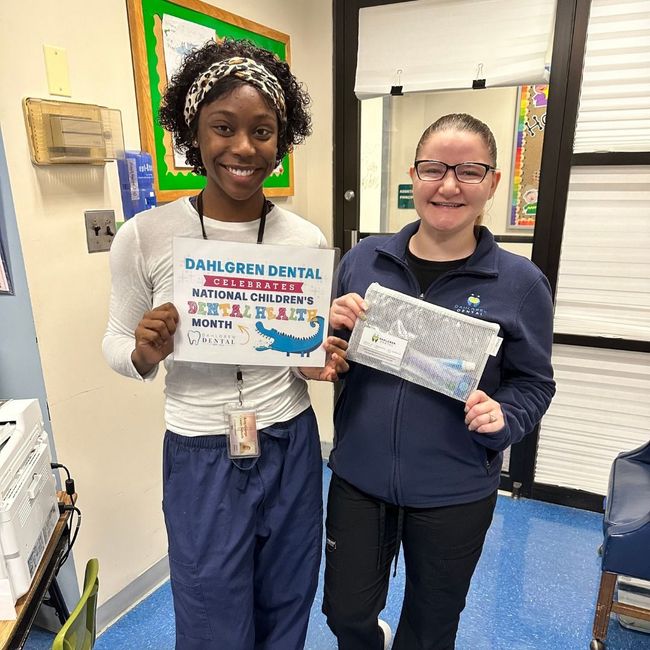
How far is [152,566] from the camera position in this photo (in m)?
2.05

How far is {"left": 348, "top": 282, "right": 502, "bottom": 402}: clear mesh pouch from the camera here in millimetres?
1075

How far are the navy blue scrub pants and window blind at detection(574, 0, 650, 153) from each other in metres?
1.82

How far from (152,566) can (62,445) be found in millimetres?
733

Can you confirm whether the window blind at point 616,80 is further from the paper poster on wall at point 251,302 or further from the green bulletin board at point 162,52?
the paper poster on wall at point 251,302

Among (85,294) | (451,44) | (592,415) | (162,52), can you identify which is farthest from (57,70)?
(592,415)

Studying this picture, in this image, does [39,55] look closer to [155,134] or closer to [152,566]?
[155,134]

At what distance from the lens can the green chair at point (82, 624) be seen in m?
1.11

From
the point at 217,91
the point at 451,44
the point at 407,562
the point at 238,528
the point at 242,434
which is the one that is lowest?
the point at 407,562

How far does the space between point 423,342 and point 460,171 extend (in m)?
0.37

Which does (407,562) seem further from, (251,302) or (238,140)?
(238,140)

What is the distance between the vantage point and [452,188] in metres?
1.07

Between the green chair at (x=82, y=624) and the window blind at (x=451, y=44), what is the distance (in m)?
2.23

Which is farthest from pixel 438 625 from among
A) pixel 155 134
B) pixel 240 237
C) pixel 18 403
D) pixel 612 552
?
pixel 155 134

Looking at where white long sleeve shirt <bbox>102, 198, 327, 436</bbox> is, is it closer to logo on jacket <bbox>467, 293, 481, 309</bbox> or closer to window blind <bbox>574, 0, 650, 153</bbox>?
logo on jacket <bbox>467, 293, 481, 309</bbox>
